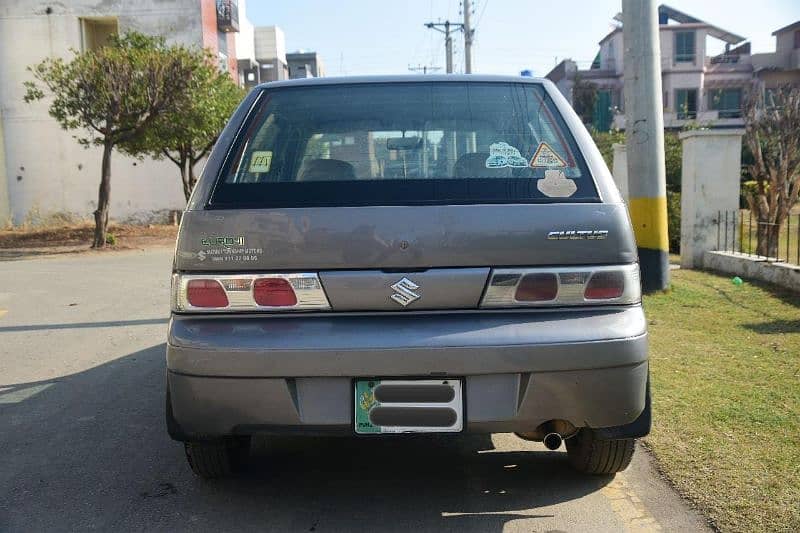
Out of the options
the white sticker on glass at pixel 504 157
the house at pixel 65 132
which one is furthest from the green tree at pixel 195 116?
the white sticker on glass at pixel 504 157

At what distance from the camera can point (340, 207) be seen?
3.18 meters

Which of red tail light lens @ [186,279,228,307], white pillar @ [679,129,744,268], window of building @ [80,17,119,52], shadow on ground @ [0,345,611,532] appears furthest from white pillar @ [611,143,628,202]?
window of building @ [80,17,119,52]

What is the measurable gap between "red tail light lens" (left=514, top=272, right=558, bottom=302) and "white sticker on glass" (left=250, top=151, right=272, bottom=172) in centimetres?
119

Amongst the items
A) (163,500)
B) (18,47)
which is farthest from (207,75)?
A: (163,500)

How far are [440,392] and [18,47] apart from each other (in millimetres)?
30980

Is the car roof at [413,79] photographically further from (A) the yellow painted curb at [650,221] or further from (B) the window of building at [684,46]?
(B) the window of building at [684,46]

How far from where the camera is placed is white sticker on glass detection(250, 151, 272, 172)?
3.44 m

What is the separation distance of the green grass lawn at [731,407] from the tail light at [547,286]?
110 cm

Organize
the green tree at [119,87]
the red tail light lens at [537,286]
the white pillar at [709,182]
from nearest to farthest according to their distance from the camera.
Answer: the red tail light lens at [537,286] → the white pillar at [709,182] → the green tree at [119,87]

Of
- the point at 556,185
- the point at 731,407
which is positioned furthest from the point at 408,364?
the point at 731,407

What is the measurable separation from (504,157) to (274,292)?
1120 mm

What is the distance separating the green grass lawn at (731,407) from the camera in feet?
11.4

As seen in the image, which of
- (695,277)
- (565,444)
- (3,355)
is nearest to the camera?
(565,444)

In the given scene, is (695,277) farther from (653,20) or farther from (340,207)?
(340,207)
